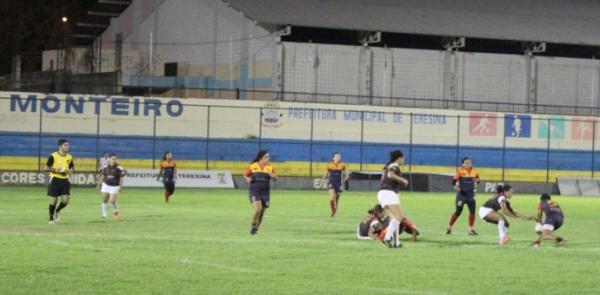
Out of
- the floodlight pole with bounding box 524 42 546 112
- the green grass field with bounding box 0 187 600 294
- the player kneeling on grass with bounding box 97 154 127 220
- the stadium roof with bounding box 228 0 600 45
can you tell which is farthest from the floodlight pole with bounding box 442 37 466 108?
the player kneeling on grass with bounding box 97 154 127 220

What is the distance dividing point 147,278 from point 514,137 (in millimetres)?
54559

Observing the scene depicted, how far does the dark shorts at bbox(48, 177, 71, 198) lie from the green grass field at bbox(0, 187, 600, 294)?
2.53 ft

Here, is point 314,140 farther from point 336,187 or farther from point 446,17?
point 336,187

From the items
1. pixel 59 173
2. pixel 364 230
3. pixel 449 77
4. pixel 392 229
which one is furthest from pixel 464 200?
pixel 449 77

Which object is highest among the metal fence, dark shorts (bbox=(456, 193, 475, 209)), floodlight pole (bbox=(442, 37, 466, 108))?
floodlight pole (bbox=(442, 37, 466, 108))

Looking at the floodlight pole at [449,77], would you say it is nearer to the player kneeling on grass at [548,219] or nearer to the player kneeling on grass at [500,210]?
the player kneeling on grass at [500,210]

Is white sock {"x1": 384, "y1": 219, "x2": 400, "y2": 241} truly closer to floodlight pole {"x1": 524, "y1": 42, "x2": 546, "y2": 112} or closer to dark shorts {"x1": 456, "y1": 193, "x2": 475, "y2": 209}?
dark shorts {"x1": 456, "y1": 193, "x2": 475, "y2": 209}

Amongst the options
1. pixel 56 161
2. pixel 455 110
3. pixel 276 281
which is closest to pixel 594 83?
pixel 455 110

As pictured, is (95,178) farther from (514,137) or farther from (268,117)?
(514,137)

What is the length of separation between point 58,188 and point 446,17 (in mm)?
50865

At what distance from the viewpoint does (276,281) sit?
1623 centimetres

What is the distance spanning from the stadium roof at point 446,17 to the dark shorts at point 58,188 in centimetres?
3972

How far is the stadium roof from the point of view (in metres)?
70.3

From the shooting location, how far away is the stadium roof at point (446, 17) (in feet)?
231
